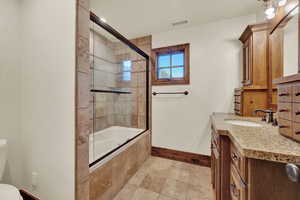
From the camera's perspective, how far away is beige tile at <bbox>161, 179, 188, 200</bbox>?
5.00 feet

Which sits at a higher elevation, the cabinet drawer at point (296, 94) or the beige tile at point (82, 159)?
the cabinet drawer at point (296, 94)

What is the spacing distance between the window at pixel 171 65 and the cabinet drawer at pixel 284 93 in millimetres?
1554

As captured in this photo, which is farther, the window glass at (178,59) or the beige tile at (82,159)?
the window glass at (178,59)

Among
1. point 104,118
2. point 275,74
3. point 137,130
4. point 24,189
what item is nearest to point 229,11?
point 275,74

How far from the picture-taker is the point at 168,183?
5.71ft

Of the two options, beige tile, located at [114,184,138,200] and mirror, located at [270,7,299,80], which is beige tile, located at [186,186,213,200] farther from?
mirror, located at [270,7,299,80]

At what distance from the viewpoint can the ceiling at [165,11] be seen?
1.76 meters

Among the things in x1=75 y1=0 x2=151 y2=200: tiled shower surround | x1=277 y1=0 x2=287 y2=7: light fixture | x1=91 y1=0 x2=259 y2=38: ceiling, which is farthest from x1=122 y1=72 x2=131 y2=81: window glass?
x1=277 y1=0 x2=287 y2=7: light fixture

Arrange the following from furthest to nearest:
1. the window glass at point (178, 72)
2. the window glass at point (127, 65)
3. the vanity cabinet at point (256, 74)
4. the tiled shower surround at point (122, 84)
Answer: the window glass at point (127, 65) < the window glass at point (178, 72) < the tiled shower surround at point (122, 84) < the vanity cabinet at point (256, 74)

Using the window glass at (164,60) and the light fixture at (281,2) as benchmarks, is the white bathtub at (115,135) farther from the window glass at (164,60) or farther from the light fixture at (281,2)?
the light fixture at (281,2)

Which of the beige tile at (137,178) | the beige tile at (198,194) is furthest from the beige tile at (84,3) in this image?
the beige tile at (198,194)

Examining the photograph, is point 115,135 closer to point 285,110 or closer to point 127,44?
point 127,44

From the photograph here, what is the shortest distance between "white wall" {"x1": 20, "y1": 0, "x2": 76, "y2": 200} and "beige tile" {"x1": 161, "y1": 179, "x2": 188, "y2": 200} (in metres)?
1.08

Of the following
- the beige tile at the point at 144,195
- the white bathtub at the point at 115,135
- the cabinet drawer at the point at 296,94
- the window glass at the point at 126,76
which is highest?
the window glass at the point at 126,76
